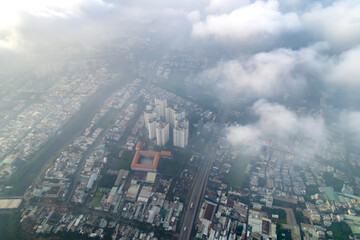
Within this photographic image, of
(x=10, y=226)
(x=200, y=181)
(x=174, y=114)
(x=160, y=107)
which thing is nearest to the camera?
(x=10, y=226)

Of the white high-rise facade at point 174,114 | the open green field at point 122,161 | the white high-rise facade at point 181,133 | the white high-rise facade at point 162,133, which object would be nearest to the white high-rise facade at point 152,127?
the white high-rise facade at point 162,133

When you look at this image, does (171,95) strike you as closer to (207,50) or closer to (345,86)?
(207,50)

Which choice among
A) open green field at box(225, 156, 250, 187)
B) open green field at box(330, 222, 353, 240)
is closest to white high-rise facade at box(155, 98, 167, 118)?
open green field at box(225, 156, 250, 187)

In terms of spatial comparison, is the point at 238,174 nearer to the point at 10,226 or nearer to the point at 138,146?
the point at 138,146

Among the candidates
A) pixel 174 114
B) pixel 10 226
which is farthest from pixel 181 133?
pixel 10 226

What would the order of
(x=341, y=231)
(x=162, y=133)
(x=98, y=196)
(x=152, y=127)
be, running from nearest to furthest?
(x=341, y=231), (x=98, y=196), (x=162, y=133), (x=152, y=127)
